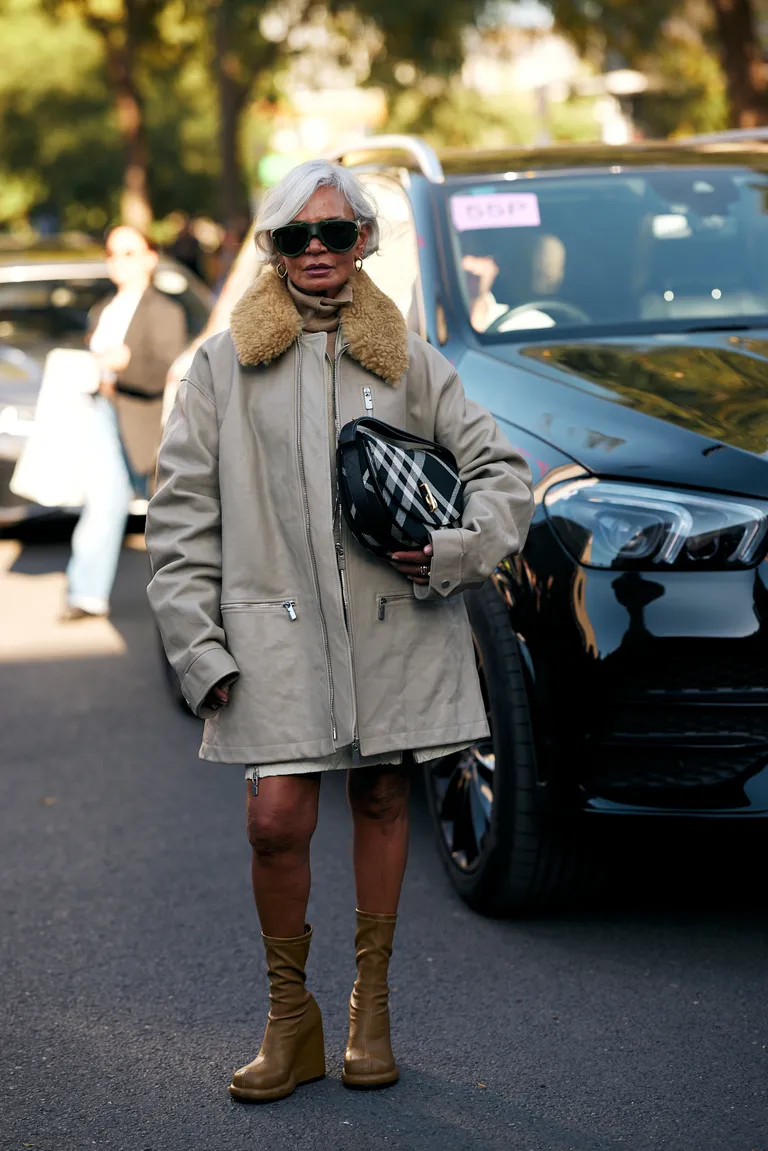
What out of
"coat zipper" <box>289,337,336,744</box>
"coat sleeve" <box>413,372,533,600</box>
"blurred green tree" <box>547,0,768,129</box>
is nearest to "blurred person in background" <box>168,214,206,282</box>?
"blurred green tree" <box>547,0,768,129</box>

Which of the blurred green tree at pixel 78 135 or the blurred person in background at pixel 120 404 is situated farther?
the blurred green tree at pixel 78 135

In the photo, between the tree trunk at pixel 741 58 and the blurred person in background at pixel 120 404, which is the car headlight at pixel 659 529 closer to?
the blurred person in background at pixel 120 404

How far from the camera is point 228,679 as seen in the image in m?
3.34

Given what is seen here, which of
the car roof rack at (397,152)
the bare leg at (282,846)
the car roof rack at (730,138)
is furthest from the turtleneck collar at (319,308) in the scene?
the car roof rack at (730,138)

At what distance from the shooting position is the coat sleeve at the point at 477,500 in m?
3.33

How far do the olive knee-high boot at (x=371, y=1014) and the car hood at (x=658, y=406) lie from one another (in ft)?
3.67

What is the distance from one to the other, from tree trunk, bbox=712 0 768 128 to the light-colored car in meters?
5.13

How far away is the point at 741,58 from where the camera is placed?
14609 millimetres

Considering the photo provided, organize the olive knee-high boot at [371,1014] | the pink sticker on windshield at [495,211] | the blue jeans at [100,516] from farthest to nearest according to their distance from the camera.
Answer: the blue jeans at [100,516] → the pink sticker on windshield at [495,211] → the olive knee-high boot at [371,1014]

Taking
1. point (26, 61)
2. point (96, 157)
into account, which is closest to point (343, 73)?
point (26, 61)

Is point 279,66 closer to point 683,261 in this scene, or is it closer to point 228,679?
point 683,261

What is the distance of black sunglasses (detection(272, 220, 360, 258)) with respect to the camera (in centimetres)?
339

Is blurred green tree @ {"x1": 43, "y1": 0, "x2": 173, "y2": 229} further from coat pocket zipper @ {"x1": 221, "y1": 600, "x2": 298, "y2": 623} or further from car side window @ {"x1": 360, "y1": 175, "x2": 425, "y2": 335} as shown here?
coat pocket zipper @ {"x1": 221, "y1": 600, "x2": 298, "y2": 623}

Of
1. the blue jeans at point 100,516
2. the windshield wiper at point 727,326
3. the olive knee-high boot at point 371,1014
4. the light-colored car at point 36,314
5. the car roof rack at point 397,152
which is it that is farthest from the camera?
the light-colored car at point 36,314
